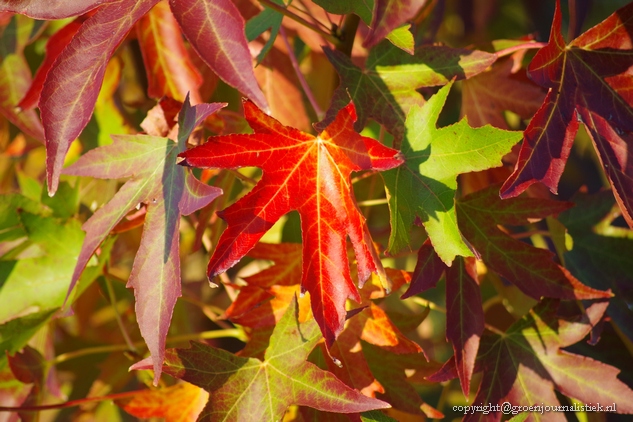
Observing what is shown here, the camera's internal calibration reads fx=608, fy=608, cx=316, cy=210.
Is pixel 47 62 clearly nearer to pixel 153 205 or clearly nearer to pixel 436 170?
pixel 153 205

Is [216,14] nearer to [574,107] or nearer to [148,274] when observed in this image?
[148,274]

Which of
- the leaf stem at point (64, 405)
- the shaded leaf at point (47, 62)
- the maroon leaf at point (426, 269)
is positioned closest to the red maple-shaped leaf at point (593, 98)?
the maroon leaf at point (426, 269)

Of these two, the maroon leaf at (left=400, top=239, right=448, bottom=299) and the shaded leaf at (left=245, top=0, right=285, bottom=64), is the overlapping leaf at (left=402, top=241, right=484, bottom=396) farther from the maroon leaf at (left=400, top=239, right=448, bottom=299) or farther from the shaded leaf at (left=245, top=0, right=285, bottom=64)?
the shaded leaf at (left=245, top=0, right=285, bottom=64)

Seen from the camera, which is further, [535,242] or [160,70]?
[535,242]

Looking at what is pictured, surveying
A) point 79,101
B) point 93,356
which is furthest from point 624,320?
point 93,356

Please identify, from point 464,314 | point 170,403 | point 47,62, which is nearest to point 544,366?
point 464,314

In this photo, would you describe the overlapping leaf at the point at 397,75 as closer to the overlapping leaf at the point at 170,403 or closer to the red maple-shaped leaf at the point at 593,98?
the red maple-shaped leaf at the point at 593,98
